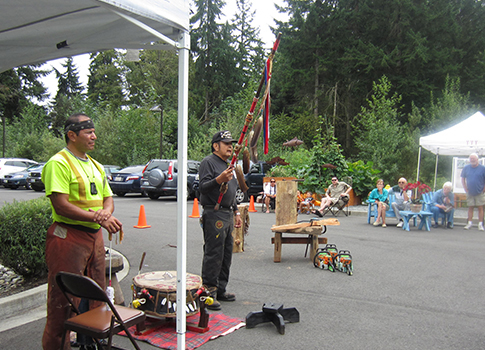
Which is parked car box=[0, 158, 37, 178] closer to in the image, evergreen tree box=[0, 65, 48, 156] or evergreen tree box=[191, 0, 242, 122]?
evergreen tree box=[0, 65, 48, 156]

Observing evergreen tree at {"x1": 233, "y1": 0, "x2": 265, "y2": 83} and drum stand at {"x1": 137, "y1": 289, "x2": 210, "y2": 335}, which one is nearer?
drum stand at {"x1": 137, "y1": 289, "x2": 210, "y2": 335}

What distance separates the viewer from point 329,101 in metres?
37.3

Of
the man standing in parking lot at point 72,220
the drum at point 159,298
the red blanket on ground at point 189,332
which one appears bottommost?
the red blanket on ground at point 189,332

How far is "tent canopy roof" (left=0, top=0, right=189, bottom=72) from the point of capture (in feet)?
10.7

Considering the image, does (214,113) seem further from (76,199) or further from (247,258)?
(76,199)

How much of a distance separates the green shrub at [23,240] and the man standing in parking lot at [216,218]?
2.29 meters

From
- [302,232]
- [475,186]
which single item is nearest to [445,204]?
[475,186]

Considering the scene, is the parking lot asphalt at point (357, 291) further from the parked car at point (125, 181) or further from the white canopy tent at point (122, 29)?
the parked car at point (125, 181)

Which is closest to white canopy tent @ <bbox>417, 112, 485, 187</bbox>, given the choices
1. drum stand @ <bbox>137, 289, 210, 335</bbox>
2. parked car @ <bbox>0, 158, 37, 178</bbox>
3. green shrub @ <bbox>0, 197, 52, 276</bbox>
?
drum stand @ <bbox>137, 289, 210, 335</bbox>

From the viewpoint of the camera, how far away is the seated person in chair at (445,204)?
12.4 metres

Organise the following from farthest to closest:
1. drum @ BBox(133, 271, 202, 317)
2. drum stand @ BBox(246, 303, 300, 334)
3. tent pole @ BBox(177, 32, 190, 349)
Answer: drum stand @ BBox(246, 303, 300, 334), drum @ BBox(133, 271, 202, 317), tent pole @ BBox(177, 32, 190, 349)

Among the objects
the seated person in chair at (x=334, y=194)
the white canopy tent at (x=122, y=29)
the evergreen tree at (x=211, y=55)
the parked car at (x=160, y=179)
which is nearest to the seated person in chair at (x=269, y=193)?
the seated person in chair at (x=334, y=194)

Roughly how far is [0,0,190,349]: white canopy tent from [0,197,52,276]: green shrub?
2565 mm

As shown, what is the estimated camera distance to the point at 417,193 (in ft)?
42.4
